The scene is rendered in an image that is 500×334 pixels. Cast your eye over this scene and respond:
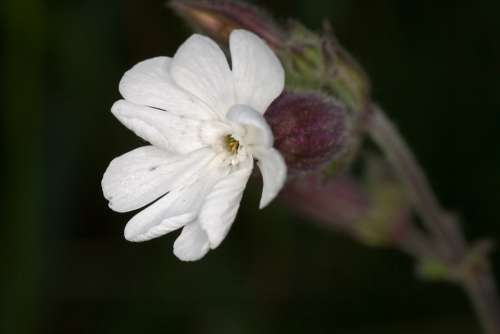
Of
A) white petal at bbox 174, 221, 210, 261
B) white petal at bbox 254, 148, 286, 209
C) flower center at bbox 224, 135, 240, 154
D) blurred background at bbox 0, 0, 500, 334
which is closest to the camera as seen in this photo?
white petal at bbox 254, 148, 286, 209

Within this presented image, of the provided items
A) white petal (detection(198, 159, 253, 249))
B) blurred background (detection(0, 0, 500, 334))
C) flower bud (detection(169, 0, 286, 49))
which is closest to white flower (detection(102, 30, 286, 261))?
white petal (detection(198, 159, 253, 249))

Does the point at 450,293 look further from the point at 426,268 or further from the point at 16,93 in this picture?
the point at 16,93

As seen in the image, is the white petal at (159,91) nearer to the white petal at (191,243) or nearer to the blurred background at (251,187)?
the white petal at (191,243)

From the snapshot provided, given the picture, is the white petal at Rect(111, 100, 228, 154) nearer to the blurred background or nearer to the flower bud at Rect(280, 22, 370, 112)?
the flower bud at Rect(280, 22, 370, 112)

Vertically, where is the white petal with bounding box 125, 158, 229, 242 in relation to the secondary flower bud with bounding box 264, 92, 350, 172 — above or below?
below

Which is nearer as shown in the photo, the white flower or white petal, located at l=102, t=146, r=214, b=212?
the white flower

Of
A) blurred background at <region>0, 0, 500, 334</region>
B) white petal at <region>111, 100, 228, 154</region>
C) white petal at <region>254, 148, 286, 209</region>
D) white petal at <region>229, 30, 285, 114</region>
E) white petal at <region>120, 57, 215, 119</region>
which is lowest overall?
blurred background at <region>0, 0, 500, 334</region>

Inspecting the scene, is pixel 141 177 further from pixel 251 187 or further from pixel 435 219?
pixel 251 187

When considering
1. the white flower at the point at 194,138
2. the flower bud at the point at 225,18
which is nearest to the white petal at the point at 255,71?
the white flower at the point at 194,138
